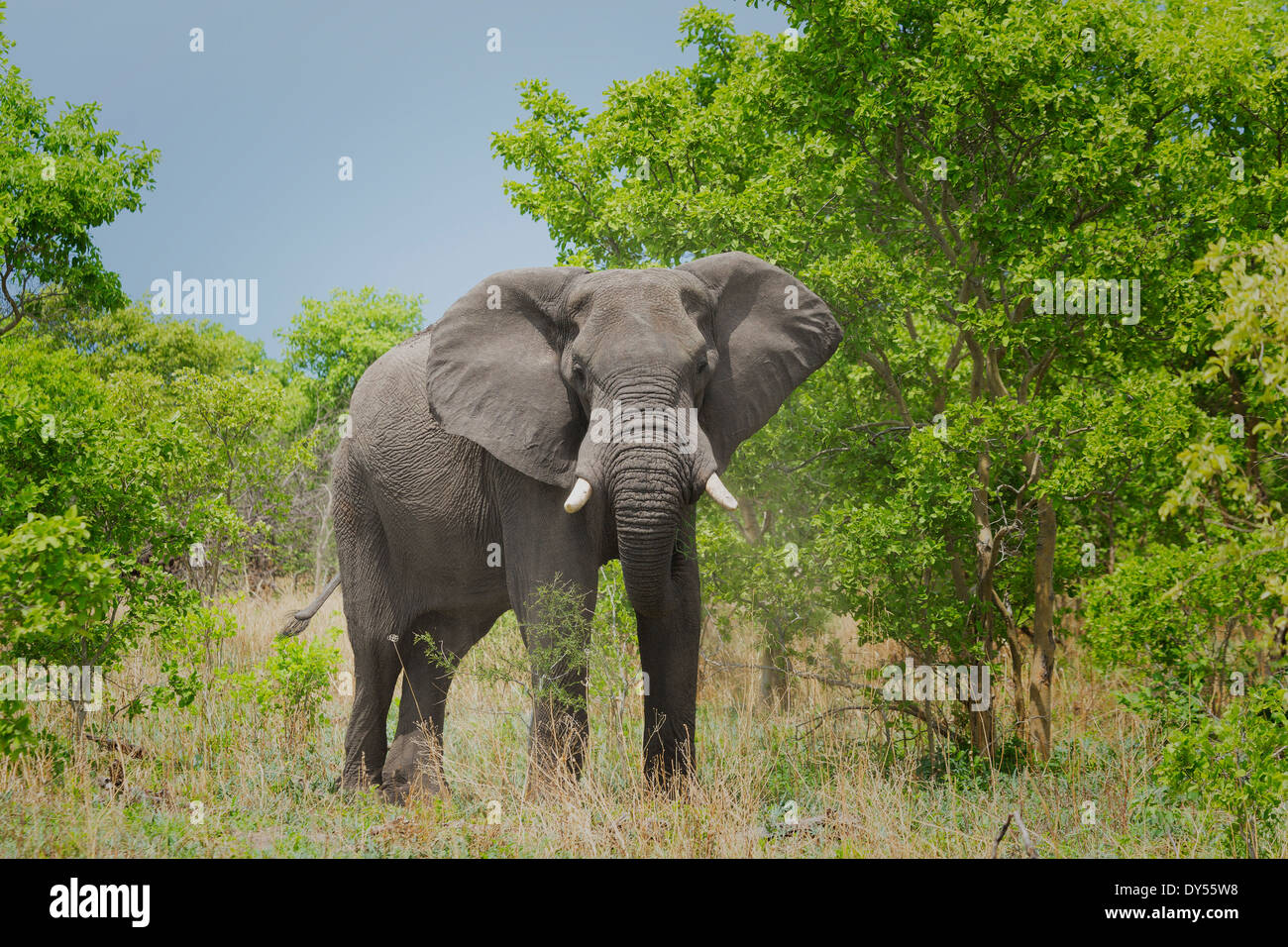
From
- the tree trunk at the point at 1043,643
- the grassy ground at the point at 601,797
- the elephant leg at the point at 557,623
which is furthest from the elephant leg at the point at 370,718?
the tree trunk at the point at 1043,643

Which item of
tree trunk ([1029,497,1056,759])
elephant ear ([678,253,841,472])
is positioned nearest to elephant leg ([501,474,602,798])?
elephant ear ([678,253,841,472])

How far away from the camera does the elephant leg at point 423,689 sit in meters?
8.97

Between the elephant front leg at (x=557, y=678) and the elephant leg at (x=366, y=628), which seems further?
the elephant leg at (x=366, y=628)

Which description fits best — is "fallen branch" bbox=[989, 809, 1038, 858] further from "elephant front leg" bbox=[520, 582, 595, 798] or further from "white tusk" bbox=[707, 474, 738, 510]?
"elephant front leg" bbox=[520, 582, 595, 798]

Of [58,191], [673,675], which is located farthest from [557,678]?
[58,191]

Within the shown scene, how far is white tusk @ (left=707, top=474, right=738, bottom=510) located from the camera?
639 cm

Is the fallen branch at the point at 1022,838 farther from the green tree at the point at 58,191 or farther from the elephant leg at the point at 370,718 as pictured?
the green tree at the point at 58,191

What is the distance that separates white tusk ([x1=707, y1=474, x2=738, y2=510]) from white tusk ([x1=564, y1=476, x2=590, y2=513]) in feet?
2.38

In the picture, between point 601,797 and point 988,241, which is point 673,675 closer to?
point 601,797

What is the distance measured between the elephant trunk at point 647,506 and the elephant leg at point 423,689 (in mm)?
2899

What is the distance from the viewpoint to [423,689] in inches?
363

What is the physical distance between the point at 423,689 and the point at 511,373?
9.95ft

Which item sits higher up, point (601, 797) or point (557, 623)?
point (557, 623)

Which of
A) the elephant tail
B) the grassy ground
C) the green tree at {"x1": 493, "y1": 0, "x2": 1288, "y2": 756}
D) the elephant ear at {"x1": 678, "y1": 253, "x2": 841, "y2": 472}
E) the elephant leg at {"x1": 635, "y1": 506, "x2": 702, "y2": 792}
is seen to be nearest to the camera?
the grassy ground
